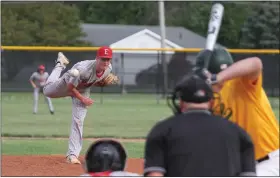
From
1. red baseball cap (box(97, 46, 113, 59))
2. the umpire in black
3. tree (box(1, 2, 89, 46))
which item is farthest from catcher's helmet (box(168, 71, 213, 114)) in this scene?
tree (box(1, 2, 89, 46))

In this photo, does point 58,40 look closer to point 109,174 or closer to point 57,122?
point 57,122

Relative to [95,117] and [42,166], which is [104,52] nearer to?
[42,166]

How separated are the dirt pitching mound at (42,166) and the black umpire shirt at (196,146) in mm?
4565

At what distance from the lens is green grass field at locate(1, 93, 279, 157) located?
13869 millimetres

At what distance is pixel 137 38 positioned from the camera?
177 feet

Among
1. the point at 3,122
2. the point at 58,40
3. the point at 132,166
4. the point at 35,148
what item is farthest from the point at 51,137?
the point at 58,40

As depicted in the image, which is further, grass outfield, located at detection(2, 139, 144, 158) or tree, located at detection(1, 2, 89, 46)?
tree, located at detection(1, 2, 89, 46)

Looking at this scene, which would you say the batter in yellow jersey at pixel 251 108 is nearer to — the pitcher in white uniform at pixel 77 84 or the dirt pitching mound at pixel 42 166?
the dirt pitching mound at pixel 42 166

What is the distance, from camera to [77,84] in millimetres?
10336

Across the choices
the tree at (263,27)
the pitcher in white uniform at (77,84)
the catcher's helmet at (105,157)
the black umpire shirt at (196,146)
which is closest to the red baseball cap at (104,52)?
the pitcher in white uniform at (77,84)

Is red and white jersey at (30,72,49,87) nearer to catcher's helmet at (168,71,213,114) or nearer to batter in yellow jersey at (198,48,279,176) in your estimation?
batter in yellow jersey at (198,48,279,176)

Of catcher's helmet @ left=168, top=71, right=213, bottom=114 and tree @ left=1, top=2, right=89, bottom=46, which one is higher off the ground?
catcher's helmet @ left=168, top=71, right=213, bottom=114

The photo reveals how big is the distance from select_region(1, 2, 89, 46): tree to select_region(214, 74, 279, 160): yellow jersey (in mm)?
37754

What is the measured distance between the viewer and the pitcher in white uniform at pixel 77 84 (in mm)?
10242
